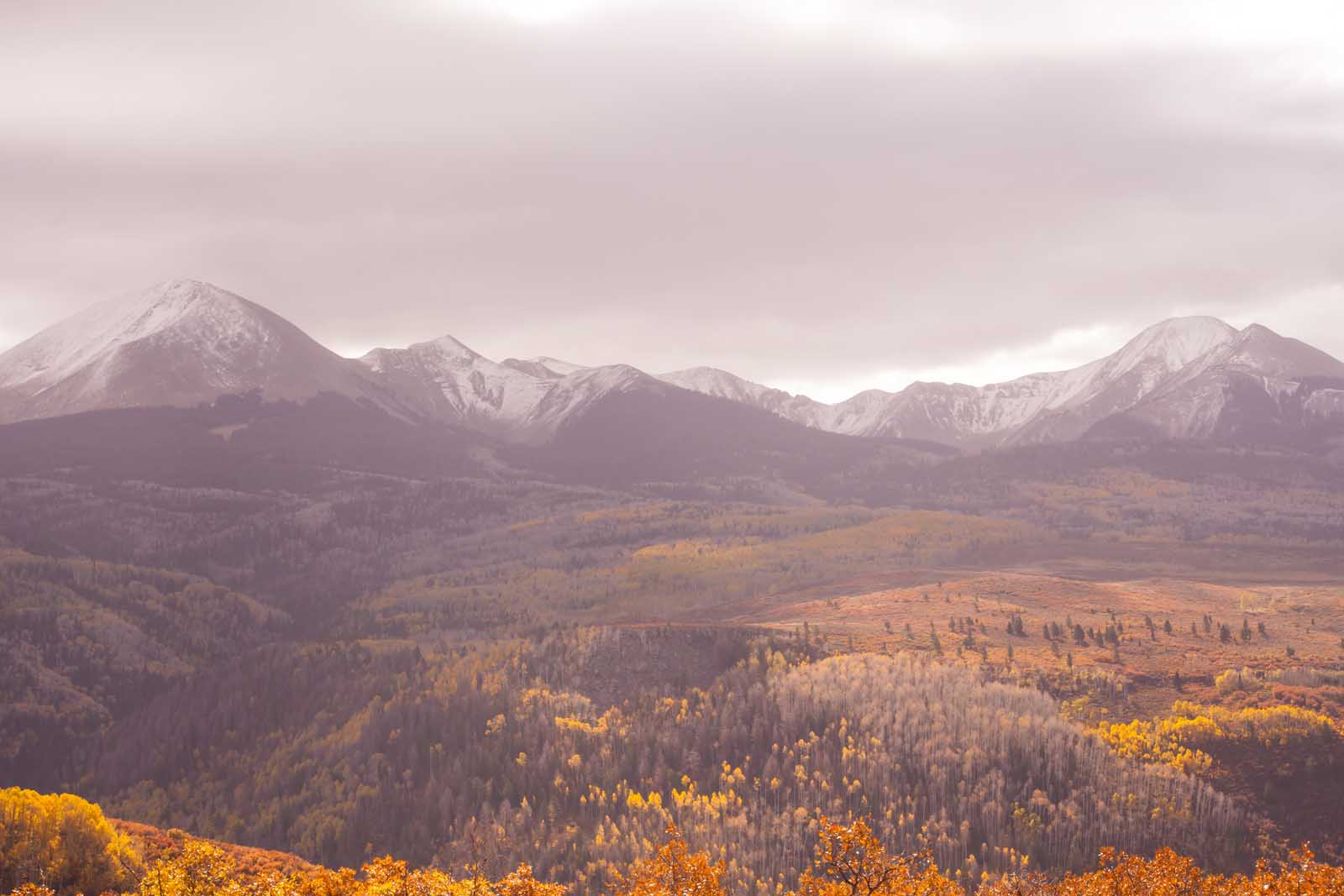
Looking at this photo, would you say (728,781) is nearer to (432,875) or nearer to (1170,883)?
(432,875)

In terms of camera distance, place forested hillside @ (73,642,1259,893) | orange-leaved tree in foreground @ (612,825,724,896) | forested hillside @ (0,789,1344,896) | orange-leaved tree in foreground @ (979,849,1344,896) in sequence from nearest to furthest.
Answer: orange-leaved tree in foreground @ (612,825,724,896)
forested hillside @ (0,789,1344,896)
orange-leaved tree in foreground @ (979,849,1344,896)
forested hillside @ (73,642,1259,893)

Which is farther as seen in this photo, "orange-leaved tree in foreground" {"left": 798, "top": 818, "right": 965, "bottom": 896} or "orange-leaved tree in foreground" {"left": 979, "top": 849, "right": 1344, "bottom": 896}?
"orange-leaved tree in foreground" {"left": 979, "top": 849, "right": 1344, "bottom": 896}

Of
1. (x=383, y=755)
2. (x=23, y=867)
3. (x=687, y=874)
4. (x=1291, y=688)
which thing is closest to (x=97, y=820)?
(x=23, y=867)

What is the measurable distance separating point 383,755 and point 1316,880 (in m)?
159

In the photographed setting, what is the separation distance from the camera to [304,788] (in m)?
180

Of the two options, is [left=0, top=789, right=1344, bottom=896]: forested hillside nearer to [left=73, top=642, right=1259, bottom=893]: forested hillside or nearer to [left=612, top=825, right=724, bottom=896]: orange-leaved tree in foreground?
[left=612, top=825, right=724, bottom=896]: orange-leaved tree in foreground

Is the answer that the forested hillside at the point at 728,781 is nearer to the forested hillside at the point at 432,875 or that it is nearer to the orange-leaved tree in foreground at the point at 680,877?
the forested hillside at the point at 432,875

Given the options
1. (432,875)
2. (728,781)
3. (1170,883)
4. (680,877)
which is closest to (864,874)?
(680,877)

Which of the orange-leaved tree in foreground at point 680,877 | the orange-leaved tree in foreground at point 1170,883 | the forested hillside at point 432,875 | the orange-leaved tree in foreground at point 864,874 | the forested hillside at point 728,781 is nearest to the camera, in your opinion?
the orange-leaved tree in foreground at point 864,874

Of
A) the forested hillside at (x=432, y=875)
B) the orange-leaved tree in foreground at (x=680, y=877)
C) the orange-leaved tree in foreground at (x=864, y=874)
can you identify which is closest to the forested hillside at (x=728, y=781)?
the forested hillside at (x=432, y=875)

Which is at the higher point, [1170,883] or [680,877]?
[680,877]

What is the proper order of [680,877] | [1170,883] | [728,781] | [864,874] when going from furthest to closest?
→ [728,781] < [1170,883] < [680,877] < [864,874]

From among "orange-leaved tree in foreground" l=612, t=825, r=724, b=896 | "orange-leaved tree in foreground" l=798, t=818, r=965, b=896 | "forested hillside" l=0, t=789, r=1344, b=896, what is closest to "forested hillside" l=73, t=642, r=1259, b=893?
"forested hillside" l=0, t=789, r=1344, b=896

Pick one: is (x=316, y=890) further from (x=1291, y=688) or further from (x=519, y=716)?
(x=1291, y=688)
